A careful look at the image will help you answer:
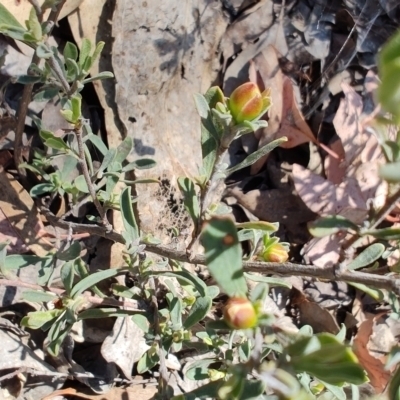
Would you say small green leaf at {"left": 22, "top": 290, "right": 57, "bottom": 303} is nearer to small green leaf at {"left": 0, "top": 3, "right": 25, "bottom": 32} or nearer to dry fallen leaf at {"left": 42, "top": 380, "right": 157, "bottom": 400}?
dry fallen leaf at {"left": 42, "top": 380, "right": 157, "bottom": 400}

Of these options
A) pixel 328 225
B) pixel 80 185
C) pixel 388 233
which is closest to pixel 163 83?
pixel 80 185

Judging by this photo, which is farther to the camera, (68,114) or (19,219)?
(19,219)

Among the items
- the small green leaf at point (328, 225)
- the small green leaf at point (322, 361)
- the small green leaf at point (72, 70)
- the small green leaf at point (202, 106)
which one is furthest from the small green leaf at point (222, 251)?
the small green leaf at point (72, 70)

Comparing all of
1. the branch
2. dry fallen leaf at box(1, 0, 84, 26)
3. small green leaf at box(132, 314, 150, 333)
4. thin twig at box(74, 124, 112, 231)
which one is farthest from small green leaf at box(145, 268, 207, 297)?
dry fallen leaf at box(1, 0, 84, 26)

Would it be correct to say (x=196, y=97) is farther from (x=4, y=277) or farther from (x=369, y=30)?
(x=369, y=30)

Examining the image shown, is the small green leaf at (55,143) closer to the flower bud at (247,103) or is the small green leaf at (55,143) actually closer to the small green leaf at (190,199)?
the small green leaf at (190,199)

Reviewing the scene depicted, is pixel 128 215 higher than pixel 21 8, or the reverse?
pixel 21 8

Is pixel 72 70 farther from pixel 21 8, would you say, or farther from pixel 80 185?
pixel 21 8
